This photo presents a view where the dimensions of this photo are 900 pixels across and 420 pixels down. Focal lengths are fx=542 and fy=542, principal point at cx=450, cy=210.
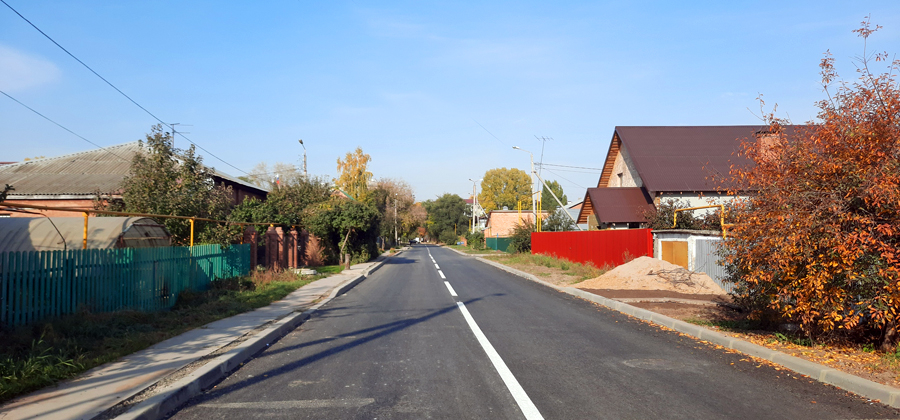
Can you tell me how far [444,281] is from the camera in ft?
69.0

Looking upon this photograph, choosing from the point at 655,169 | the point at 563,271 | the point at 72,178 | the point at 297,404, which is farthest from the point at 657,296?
the point at 72,178

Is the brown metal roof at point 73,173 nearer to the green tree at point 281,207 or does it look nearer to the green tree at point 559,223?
the green tree at point 281,207

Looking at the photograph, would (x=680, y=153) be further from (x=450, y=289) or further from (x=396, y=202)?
(x=396, y=202)

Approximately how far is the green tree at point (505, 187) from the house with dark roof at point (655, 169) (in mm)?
66722

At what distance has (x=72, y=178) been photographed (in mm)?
24812

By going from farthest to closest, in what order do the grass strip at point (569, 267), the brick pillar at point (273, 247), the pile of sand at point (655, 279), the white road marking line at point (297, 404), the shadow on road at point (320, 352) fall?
the brick pillar at point (273, 247) → the grass strip at point (569, 267) → the pile of sand at point (655, 279) → the shadow on road at point (320, 352) → the white road marking line at point (297, 404)

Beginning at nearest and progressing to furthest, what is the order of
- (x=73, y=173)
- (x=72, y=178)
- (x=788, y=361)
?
(x=788, y=361), (x=72, y=178), (x=73, y=173)

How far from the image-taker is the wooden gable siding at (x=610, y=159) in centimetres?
3406

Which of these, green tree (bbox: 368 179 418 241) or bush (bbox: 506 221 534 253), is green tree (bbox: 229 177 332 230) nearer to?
bush (bbox: 506 221 534 253)

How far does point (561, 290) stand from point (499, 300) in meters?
3.76

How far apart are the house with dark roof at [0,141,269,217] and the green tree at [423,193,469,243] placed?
87.5m

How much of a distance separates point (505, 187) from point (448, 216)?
1876cm

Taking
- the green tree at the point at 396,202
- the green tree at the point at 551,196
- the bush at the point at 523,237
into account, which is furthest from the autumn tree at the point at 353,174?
the green tree at the point at 551,196

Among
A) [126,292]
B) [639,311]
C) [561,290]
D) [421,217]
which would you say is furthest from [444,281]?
[421,217]
